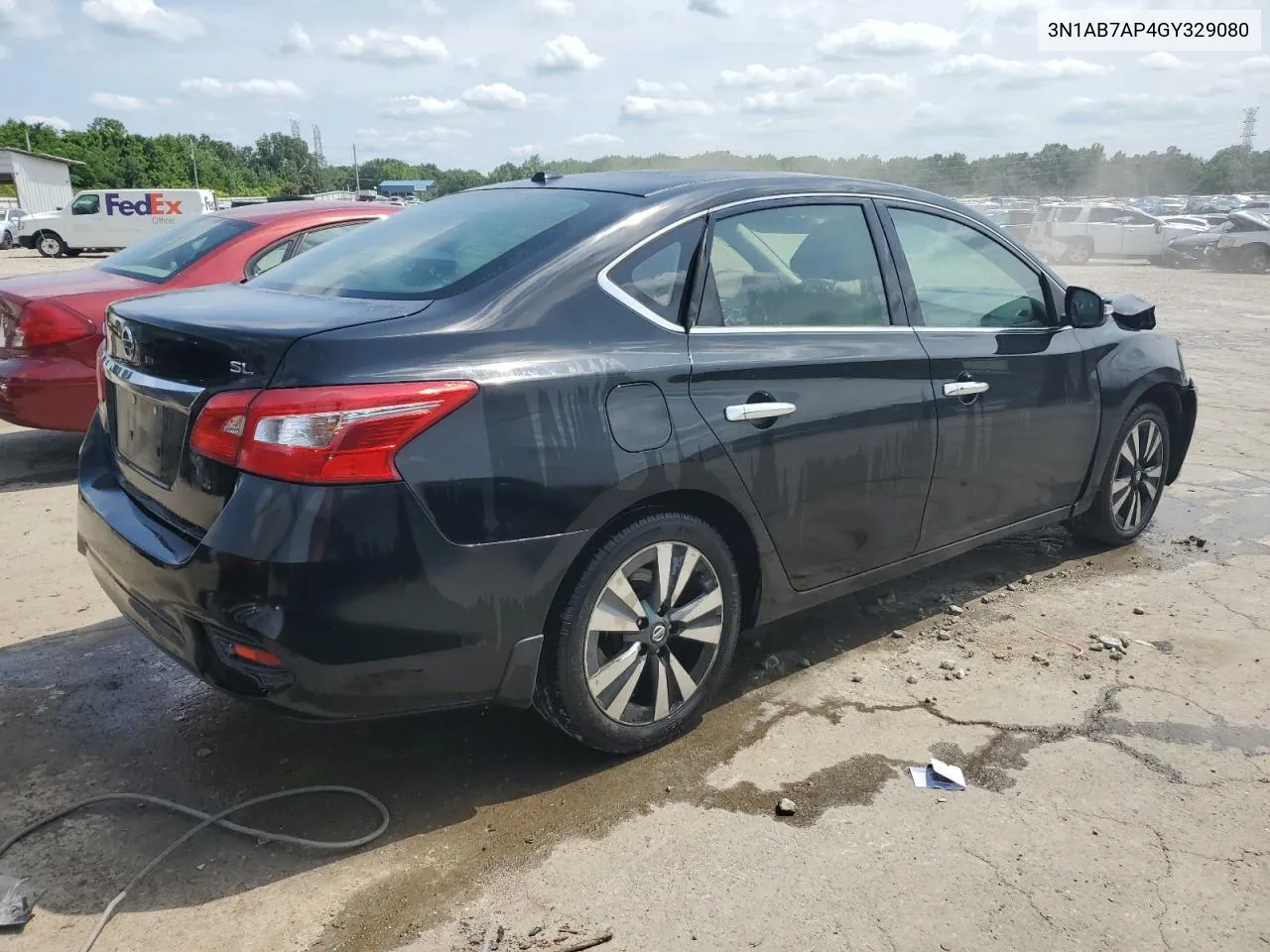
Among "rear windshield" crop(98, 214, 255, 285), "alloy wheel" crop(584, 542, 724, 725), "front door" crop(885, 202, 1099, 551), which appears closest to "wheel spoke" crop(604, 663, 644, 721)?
"alloy wheel" crop(584, 542, 724, 725)

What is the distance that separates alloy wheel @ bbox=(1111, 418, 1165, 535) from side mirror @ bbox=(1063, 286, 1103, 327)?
0.72 meters

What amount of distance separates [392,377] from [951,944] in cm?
187

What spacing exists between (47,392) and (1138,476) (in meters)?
5.81

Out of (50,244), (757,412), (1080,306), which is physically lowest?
(50,244)

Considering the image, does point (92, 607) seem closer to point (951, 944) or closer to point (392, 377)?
point (392, 377)

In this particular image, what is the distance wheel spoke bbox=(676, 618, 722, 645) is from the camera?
316 centimetres

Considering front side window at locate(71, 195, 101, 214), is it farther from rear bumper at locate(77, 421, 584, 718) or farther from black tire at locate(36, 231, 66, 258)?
rear bumper at locate(77, 421, 584, 718)

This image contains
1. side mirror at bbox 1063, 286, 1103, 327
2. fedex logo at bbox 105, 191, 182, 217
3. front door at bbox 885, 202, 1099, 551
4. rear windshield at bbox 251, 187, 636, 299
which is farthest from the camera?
fedex logo at bbox 105, 191, 182, 217

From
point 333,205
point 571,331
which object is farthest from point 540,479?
point 333,205

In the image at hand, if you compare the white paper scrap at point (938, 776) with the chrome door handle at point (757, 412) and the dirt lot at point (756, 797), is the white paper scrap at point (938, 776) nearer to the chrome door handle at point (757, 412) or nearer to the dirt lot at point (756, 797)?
the dirt lot at point (756, 797)

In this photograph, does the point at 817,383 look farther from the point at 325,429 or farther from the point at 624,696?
the point at 325,429

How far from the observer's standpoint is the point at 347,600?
2498mm

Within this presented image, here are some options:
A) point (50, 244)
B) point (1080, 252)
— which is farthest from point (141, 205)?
point (1080, 252)

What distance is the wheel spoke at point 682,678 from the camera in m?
3.15
